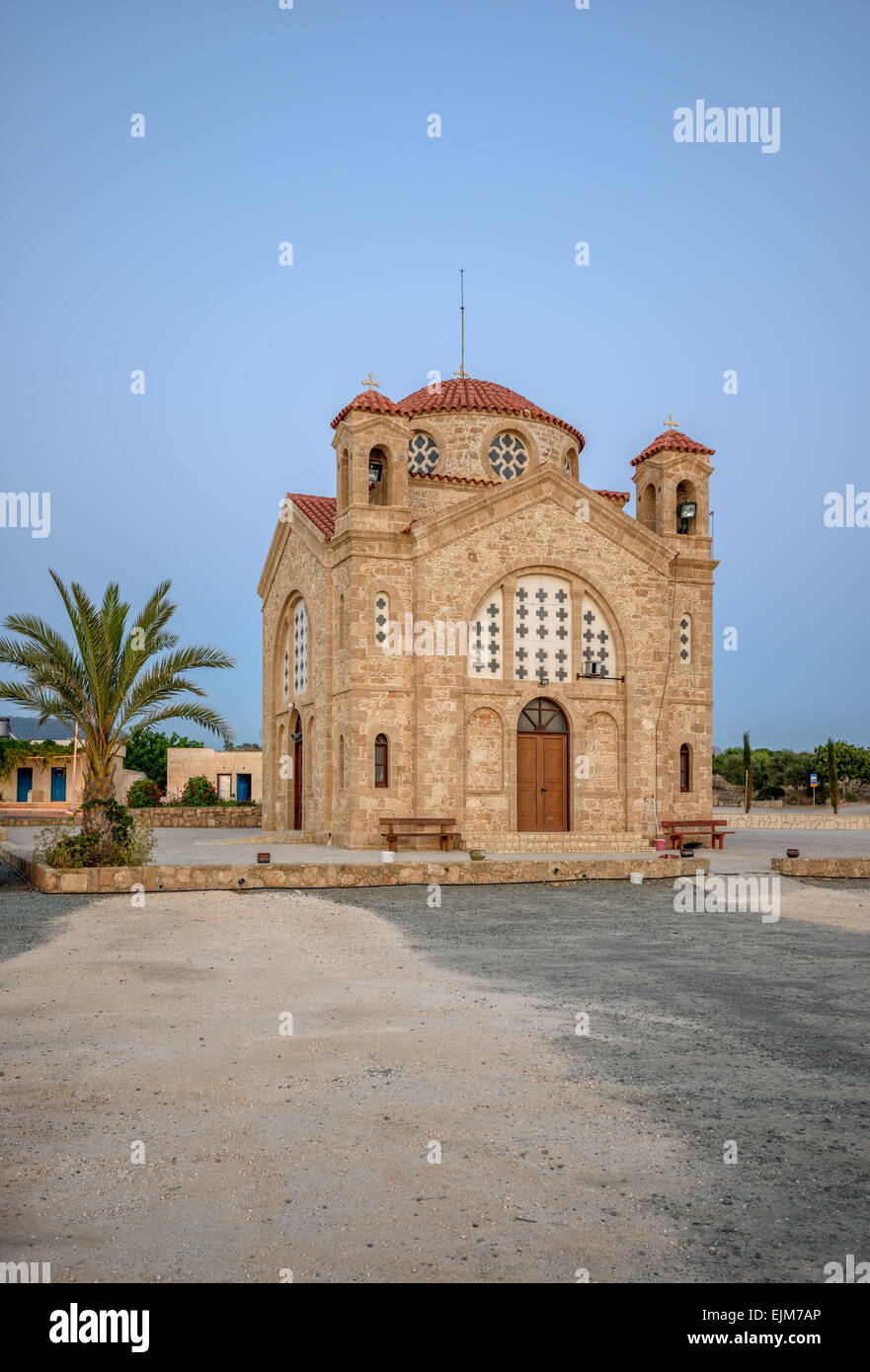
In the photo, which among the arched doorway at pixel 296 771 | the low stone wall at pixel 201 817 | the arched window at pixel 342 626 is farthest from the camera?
the low stone wall at pixel 201 817

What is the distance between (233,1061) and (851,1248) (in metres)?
3.67

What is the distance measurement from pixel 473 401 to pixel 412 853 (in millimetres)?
11914

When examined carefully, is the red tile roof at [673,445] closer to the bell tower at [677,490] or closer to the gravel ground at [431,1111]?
the bell tower at [677,490]

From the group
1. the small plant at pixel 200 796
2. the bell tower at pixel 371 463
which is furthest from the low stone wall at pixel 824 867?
the small plant at pixel 200 796

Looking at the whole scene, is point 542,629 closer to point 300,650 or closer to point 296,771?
point 300,650

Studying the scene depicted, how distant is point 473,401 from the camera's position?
25984 millimetres

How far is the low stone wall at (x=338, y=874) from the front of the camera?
15.1 meters

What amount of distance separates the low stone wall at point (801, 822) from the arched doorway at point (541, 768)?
1515cm

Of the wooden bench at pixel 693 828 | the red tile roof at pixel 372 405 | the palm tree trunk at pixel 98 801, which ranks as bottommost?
the wooden bench at pixel 693 828

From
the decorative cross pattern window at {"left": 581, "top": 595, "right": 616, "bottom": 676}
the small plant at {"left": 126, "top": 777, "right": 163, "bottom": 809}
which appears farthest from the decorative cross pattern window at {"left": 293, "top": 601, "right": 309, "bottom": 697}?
the small plant at {"left": 126, "top": 777, "right": 163, "bottom": 809}

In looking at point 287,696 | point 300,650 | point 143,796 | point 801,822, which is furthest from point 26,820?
point 801,822

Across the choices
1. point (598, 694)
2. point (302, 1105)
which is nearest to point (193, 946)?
point (302, 1105)

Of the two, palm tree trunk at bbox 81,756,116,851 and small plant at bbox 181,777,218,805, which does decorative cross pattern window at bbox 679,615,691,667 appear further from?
small plant at bbox 181,777,218,805
